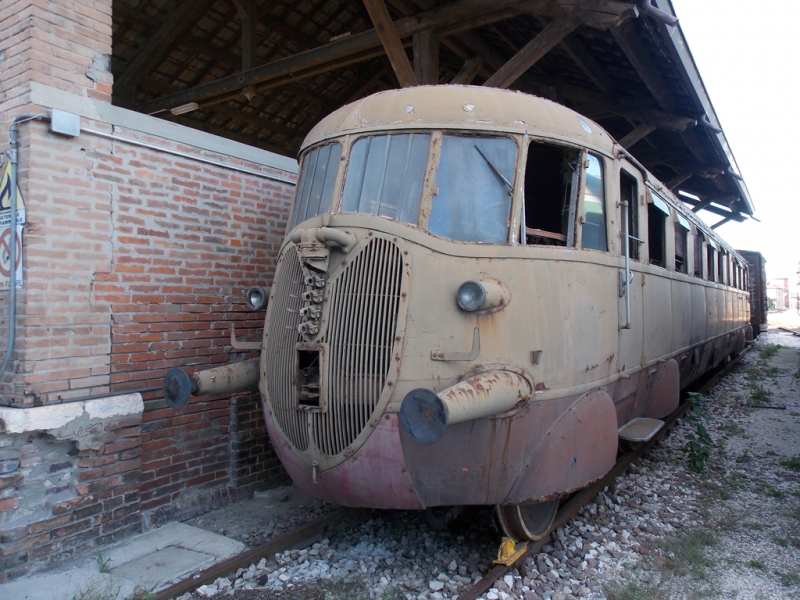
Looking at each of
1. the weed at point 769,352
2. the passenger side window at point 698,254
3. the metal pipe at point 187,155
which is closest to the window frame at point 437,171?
the metal pipe at point 187,155

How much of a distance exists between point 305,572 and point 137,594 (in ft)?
3.39

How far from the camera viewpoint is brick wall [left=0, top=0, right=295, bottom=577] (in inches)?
168

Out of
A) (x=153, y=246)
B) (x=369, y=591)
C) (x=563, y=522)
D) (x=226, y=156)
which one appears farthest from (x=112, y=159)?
(x=563, y=522)

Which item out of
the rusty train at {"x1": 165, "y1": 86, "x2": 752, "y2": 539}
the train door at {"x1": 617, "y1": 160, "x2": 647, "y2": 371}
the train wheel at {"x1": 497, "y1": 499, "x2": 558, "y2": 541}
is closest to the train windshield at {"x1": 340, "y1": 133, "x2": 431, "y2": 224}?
the rusty train at {"x1": 165, "y1": 86, "x2": 752, "y2": 539}

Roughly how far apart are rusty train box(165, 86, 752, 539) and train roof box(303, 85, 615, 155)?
13 millimetres

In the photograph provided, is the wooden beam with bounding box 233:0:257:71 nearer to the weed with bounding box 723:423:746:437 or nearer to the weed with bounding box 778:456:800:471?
the weed with bounding box 723:423:746:437

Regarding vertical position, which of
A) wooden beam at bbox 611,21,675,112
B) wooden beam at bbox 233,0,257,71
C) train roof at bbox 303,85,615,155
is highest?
wooden beam at bbox 233,0,257,71

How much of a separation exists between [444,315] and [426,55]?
5948 millimetres

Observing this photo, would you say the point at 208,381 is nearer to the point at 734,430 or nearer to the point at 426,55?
the point at 426,55

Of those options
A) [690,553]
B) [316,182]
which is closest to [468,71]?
[316,182]

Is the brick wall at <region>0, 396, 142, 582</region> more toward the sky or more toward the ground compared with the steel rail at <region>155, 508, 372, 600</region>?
more toward the sky

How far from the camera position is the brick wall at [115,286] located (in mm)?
4258

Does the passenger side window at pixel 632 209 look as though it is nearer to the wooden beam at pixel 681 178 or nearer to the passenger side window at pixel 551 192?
the passenger side window at pixel 551 192

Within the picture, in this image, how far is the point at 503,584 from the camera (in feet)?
12.7
